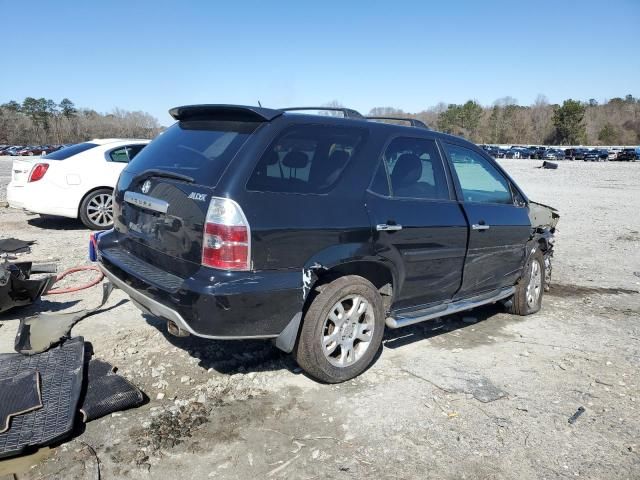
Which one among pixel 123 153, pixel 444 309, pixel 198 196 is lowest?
pixel 444 309

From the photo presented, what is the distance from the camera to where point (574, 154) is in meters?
67.9

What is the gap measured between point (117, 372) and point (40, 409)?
77cm

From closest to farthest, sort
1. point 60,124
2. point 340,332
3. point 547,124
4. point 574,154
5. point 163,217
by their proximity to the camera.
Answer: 1. point 163,217
2. point 340,332
3. point 574,154
4. point 60,124
5. point 547,124

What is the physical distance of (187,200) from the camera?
3.27 m

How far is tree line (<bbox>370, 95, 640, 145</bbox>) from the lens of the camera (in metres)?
108

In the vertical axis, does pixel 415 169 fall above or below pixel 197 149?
below

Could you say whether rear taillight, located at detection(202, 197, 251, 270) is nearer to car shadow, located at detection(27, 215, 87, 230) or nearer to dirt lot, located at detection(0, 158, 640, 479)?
dirt lot, located at detection(0, 158, 640, 479)

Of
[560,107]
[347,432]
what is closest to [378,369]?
[347,432]

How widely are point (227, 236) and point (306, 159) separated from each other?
848 millimetres

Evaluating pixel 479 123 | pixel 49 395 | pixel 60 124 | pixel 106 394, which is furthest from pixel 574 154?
pixel 60 124

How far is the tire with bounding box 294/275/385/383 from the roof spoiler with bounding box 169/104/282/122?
1232 mm

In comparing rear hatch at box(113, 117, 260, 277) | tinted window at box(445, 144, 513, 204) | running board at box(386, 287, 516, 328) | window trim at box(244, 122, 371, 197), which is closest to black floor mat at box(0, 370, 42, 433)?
rear hatch at box(113, 117, 260, 277)

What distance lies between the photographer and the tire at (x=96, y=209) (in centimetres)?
886

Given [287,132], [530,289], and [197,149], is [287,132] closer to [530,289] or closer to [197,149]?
[197,149]
